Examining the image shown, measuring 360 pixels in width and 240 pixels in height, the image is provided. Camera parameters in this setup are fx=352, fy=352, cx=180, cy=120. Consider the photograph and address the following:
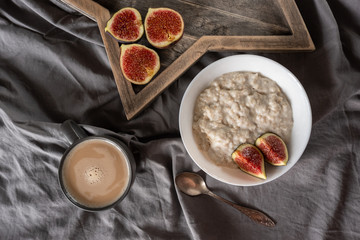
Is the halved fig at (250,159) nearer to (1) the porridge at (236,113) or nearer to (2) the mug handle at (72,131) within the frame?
(1) the porridge at (236,113)

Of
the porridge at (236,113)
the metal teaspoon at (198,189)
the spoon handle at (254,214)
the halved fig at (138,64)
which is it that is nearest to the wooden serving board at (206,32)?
the halved fig at (138,64)

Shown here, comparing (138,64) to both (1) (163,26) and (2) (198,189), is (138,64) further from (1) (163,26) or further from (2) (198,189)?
(2) (198,189)

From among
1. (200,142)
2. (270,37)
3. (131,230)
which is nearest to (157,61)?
(200,142)

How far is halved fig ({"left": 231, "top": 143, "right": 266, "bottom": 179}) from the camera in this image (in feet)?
5.88

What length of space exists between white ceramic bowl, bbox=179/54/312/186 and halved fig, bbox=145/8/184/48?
28cm

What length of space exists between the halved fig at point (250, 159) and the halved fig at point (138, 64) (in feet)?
2.11

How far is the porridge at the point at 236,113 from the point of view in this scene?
185cm

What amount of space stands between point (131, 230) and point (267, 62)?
4.03 feet

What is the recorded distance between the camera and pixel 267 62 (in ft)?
6.05

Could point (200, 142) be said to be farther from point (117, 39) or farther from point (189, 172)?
point (117, 39)

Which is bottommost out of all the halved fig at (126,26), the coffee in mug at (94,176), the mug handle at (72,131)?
the coffee in mug at (94,176)

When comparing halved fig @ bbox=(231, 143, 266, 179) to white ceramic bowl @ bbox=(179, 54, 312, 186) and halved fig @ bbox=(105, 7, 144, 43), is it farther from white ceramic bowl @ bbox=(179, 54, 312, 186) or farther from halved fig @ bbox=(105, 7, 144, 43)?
halved fig @ bbox=(105, 7, 144, 43)

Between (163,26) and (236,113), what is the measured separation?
62cm

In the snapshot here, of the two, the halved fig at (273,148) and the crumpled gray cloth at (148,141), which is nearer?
the halved fig at (273,148)
